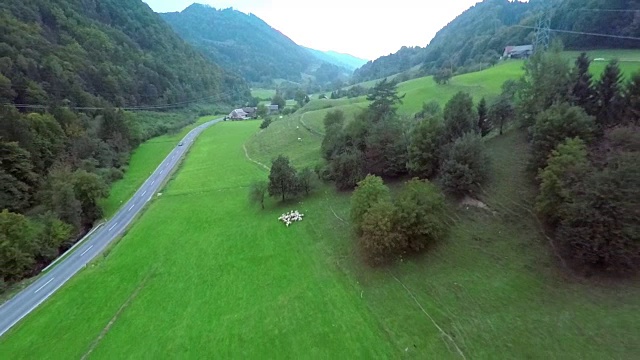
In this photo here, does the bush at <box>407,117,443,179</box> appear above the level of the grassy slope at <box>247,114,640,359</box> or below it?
above

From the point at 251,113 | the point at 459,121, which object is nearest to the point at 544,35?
the point at 459,121

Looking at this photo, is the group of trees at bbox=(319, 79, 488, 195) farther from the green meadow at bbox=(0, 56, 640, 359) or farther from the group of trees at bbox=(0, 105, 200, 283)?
the group of trees at bbox=(0, 105, 200, 283)

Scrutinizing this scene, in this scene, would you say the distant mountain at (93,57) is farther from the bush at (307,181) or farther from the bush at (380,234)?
the bush at (380,234)

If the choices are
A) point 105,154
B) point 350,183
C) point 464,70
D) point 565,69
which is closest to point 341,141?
point 350,183

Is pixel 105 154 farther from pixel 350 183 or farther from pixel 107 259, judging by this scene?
pixel 350 183

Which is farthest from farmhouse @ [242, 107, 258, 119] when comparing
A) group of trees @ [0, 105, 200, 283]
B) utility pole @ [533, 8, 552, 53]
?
utility pole @ [533, 8, 552, 53]

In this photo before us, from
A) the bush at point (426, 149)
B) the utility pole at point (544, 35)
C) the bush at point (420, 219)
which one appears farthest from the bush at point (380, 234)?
the utility pole at point (544, 35)

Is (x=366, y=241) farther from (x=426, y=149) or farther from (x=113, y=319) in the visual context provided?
(x=113, y=319)
